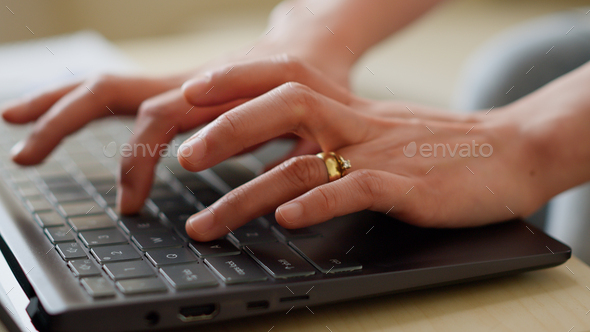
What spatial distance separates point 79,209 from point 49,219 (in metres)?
0.03

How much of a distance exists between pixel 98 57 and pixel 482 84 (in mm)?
793

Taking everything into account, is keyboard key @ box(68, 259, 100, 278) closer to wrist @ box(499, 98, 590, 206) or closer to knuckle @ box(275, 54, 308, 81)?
knuckle @ box(275, 54, 308, 81)

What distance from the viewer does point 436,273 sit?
0.40 meters

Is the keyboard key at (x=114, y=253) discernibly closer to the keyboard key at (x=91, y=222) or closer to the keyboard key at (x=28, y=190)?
the keyboard key at (x=91, y=222)

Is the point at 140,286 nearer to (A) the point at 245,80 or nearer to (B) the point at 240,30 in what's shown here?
(A) the point at 245,80

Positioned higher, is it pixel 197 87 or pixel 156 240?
pixel 197 87

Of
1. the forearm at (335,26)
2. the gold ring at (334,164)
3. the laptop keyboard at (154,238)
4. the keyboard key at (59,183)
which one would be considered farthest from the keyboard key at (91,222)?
the forearm at (335,26)

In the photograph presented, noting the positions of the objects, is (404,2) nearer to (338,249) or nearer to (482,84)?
(482,84)

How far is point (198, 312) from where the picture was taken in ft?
1.11

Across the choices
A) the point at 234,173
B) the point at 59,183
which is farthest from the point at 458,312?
the point at 59,183

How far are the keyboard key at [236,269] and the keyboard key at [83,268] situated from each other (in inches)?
3.2

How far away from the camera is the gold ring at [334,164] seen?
0.49 metres

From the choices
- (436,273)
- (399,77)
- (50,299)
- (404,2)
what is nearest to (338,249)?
(436,273)

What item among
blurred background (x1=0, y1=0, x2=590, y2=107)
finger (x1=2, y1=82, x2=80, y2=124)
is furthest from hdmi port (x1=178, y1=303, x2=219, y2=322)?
blurred background (x1=0, y1=0, x2=590, y2=107)
